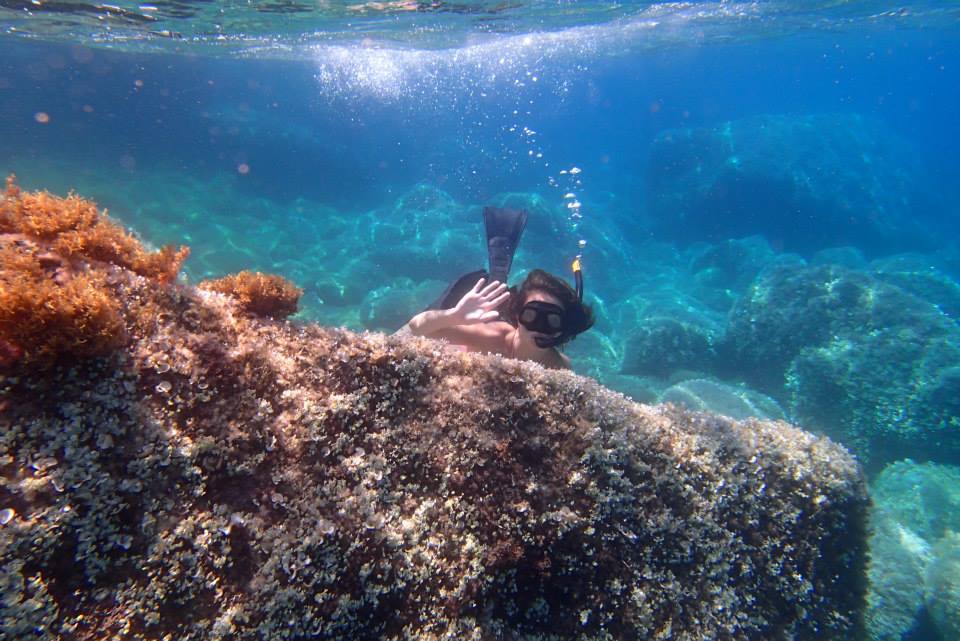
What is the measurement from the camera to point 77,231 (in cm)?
203

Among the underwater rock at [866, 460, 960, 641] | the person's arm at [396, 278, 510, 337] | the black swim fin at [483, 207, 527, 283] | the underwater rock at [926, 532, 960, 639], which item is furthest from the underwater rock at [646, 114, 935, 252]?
the person's arm at [396, 278, 510, 337]

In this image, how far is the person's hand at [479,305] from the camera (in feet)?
12.0

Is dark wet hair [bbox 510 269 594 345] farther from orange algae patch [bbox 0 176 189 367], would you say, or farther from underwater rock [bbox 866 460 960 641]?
underwater rock [bbox 866 460 960 641]

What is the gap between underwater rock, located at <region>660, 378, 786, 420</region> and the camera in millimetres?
9523

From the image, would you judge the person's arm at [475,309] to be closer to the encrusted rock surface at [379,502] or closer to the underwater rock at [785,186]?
the encrusted rock surface at [379,502]

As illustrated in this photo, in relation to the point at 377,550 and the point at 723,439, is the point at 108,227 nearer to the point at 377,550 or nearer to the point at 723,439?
the point at 377,550

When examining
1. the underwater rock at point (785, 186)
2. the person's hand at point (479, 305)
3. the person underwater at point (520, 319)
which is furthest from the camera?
the underwater rock at point (785, 186)

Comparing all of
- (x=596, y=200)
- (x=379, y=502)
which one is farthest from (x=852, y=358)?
(x=596, y=200)

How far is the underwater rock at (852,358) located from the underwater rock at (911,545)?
0.94 meters

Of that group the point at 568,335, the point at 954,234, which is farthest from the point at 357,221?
the point at 954,234

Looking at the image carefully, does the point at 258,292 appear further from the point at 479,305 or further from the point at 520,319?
the point at 520,319

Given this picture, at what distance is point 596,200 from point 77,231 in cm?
3398

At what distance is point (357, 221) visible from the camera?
802 inches

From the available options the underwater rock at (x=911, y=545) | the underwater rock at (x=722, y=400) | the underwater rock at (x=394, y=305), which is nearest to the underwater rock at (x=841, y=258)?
the underwater rock at (x=722, y=400)
